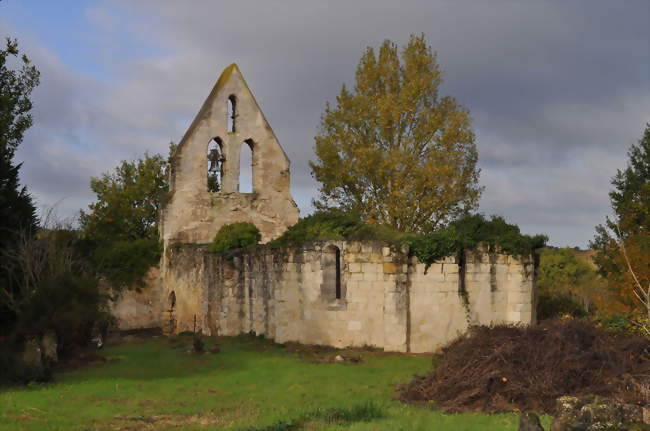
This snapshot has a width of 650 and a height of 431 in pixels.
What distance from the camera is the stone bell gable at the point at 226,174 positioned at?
33.4 m

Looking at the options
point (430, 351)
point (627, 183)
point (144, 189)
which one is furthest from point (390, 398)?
point (144, 189)

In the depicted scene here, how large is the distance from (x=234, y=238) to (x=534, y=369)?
1786cm

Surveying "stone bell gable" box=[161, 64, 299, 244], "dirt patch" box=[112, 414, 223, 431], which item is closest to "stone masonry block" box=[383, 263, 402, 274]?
"dirt patch" box=[112, 414, 223, 431]

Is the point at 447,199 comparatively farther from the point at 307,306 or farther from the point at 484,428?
the point at 484,428

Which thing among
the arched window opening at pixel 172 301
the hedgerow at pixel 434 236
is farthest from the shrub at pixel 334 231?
the arched window opening at pixel 172 301

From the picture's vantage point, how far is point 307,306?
22.3 m

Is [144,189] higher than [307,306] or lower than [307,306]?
higher

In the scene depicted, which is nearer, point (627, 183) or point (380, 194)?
point (380, 194)

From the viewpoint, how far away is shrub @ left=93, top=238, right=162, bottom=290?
109 ft

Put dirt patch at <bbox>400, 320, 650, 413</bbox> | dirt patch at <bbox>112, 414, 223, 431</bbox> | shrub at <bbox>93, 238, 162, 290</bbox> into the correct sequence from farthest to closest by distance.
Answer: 1. shrub at <bbox>93, 238, 162, 290</bbox>
2. dirt patch at <bbox>400, 320, 650, 413</bbox>
3. dirt patch at <bbox>112, 414, 223, 431</bbox>

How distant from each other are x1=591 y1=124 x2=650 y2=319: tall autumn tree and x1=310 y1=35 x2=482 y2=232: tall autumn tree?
22.9 ft

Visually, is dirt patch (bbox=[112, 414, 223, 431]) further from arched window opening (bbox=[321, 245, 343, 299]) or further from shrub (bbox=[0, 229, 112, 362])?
arched window opening (bbox=[321, 245, 343, 299])

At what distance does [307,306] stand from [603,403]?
13.6 meters

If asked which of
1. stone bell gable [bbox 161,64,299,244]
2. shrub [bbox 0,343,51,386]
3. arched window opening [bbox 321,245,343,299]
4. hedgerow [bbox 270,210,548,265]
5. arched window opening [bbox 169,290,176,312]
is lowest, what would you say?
shrub [bbox 0,343,51,386]
